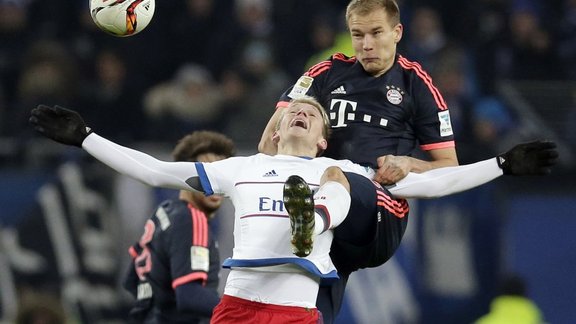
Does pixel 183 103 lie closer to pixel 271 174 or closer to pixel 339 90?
pixel 339 90

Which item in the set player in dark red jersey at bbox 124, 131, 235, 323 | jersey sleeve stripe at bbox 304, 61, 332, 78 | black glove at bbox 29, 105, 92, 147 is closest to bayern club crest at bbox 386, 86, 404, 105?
jersey sleeve stripe at bbox 304, 61, 332, 78

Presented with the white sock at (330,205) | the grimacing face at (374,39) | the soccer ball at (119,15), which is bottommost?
the white sock at (330,205)

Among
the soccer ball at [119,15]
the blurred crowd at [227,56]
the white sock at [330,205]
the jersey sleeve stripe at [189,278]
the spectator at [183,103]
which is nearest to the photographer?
the white sock at [330,205]

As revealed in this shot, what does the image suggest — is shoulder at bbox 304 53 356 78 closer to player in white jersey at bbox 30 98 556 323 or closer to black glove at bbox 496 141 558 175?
player in white jersey at bbox 30 98 556 323

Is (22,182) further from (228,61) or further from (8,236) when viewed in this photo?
(228,61)

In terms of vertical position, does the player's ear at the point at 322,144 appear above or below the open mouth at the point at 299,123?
below

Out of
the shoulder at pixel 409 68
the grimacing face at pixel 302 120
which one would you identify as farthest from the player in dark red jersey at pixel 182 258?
the shoulder at pixel 409 68

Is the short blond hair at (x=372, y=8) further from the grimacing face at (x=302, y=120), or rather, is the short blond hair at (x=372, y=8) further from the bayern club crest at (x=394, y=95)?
the grimacing face at (x=302, y=120)

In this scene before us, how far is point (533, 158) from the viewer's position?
6.86m

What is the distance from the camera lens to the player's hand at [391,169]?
274 inches

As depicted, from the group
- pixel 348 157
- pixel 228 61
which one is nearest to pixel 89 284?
pixel 228 61

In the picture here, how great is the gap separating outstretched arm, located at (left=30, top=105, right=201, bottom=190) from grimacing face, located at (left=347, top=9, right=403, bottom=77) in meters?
1.10

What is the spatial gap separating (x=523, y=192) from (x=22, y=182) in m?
4.17

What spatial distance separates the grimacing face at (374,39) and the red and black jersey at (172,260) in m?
1.36
